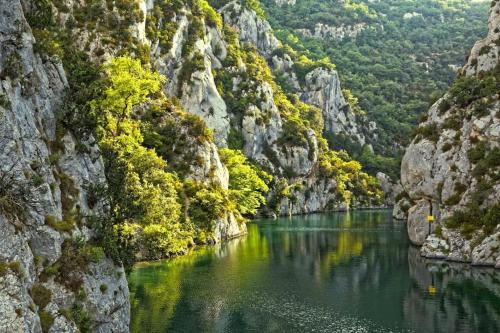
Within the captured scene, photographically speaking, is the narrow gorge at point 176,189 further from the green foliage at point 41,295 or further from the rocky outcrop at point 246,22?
the rocky outcrop at point 246,22

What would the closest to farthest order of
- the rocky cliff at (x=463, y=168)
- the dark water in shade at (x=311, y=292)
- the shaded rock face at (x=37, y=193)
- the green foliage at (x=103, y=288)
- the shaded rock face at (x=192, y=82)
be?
the shaded rock face at (x=37, y=193)
the green foliage at (x=103, y=288)
the dark water in shade at (x=311, y=292)
the rocky cliff at (x=463, y=168)
the shaded rock face at (x=192, y=82)

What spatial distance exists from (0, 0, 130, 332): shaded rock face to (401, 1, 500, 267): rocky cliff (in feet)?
156

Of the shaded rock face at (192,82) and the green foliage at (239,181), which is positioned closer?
the green foliage at (239,181)

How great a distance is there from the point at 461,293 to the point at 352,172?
142 metres

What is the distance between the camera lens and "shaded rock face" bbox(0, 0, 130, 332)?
2542 centimetres

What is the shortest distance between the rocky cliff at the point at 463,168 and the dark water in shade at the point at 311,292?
3600mm

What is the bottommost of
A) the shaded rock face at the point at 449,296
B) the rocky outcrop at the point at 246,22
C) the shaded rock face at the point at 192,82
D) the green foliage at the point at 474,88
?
the shaded rock face at the point at 449,296

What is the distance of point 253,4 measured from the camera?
650ft

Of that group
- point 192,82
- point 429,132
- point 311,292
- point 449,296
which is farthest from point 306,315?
point 192,82

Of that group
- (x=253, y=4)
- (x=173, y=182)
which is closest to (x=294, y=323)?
(x=173, y=182)

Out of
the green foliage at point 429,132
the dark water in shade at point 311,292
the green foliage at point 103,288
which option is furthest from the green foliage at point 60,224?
the green foliage at point 429,132

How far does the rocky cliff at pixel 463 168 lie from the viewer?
6712 centimetres

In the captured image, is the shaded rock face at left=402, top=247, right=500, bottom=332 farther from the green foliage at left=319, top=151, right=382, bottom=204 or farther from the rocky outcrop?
the rocky outcrop

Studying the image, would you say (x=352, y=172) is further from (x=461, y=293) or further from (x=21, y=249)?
(x=21, y=249)
